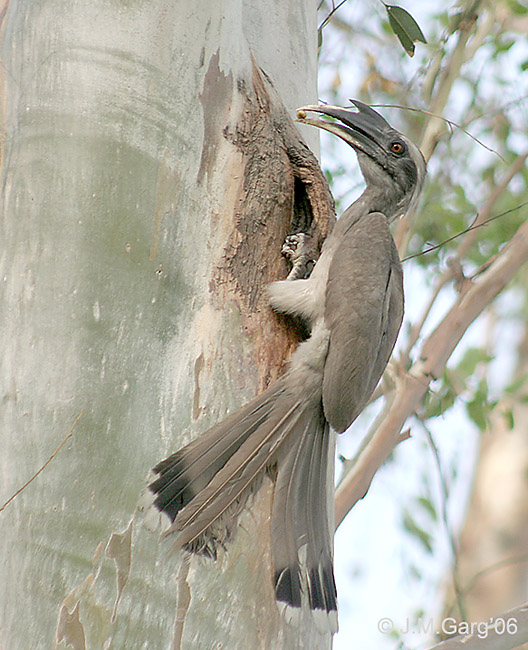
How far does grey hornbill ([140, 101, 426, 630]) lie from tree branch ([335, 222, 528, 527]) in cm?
84

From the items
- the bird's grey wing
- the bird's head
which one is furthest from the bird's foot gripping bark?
the bird's head

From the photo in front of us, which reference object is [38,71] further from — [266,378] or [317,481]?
[317,481]

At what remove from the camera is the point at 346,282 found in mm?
2959

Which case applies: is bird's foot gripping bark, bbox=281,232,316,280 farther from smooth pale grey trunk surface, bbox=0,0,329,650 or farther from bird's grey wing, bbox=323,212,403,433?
smooth pale grey trunk surface, bbox=0,0,329,650

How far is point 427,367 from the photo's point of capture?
159 inches

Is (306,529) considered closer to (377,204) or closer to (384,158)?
(377,204)

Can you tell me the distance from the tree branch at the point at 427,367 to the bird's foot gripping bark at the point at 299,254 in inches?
45.1

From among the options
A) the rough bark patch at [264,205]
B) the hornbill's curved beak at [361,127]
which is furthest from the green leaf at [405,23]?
the rough bark patch at [264,205]

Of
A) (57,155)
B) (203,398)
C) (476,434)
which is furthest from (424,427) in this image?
(476,434)

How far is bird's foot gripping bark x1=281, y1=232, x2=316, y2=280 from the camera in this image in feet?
8.84

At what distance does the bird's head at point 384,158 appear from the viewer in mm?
3516

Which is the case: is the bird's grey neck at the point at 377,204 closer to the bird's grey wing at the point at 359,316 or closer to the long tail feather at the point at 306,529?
the bird's grey wing at the point at 359,316

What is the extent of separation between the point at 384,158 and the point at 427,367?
1.04 m

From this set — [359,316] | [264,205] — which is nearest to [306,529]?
[359,316]
